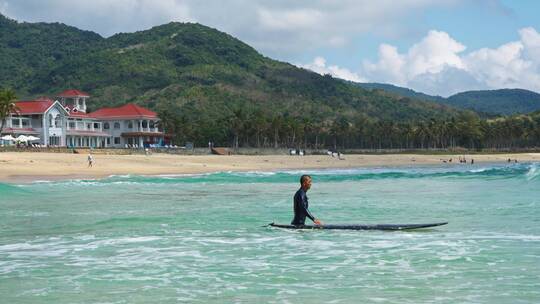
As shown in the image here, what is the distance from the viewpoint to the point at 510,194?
26.6m

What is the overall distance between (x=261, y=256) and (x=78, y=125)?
76.5 metres

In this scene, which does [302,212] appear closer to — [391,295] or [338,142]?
[391,295]

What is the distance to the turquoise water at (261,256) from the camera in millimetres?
9016

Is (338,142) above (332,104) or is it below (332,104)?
below

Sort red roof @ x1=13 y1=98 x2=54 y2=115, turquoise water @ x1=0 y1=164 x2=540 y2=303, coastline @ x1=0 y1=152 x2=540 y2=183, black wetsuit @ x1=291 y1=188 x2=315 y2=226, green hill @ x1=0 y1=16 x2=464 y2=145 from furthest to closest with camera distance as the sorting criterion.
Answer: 1. green hill @ x1=0 y1=16 x2=464 y2=145
2. red roof @ x1=13 y1=98 x2=54 y2=115
3. coastline @ x1=0 y1=152 x2=540 y2=183
4. black wetsuit @ x1=291 y1=188 x2=315 y2=226
5. turquoise water @ x1=0 y1=164 x2=540 y2=303

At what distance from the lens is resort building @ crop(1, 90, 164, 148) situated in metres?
76.6

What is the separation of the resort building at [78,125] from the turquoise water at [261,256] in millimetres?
58427

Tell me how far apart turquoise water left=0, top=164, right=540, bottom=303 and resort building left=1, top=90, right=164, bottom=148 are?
192 feet

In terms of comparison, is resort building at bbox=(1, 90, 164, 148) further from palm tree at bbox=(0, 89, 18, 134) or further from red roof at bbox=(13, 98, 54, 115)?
palm tree at bbox=(0, 89, 18, 134)

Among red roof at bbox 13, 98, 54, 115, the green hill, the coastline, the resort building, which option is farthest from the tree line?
red roof at bbox 13, 98, 54, 115

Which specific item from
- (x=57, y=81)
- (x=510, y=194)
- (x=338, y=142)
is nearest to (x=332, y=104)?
(x=338, y=142)

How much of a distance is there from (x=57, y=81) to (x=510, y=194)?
15532 cm

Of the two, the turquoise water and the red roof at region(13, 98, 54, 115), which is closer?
the turquoise water

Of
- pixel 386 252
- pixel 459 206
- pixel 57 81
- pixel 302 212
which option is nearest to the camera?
pixel 386 252
